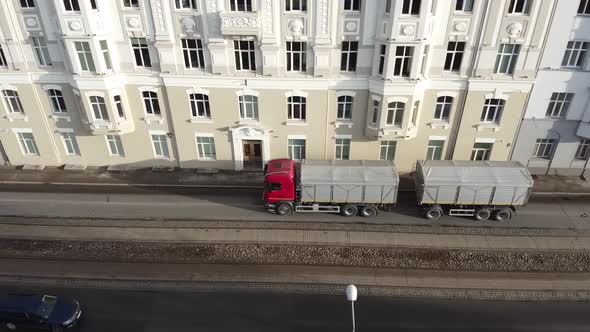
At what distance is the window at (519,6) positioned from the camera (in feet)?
92.8

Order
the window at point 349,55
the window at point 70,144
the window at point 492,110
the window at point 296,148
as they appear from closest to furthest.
A: the window at point 349,55 < the window at point 492,110 < the window at point 296,148 < the window at point 70,144

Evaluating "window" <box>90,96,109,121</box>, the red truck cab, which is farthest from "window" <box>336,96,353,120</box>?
"window" <box>90,96,109,121</box>

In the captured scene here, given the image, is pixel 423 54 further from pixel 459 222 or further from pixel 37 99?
pixel 37 99

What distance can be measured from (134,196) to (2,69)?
1388 cm

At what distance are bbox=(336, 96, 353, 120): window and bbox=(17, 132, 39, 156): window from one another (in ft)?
85.8

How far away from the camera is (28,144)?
3562 centimetres

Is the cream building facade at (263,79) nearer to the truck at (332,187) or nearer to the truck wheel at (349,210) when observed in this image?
the truck at (332,187)

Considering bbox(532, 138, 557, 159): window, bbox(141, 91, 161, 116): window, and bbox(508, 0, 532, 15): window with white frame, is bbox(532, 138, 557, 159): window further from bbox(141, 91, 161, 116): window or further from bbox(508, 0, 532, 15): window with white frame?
bbox(141, 91, 161, 116): window

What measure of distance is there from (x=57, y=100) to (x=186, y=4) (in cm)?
1363

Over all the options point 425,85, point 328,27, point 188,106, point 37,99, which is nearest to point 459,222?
point 425,85

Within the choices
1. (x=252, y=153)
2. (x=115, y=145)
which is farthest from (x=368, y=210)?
(x=115, y=145)

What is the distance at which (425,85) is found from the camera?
30.8 m

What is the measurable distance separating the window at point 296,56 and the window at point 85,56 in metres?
14.4

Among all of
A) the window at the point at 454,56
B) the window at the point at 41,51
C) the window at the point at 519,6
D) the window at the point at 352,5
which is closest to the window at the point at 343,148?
the window at the point at 454,56
